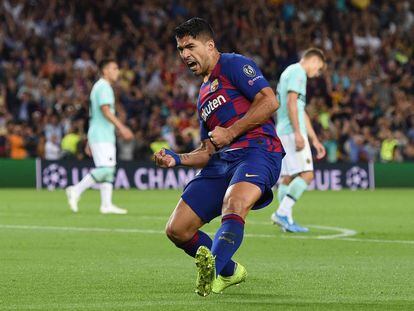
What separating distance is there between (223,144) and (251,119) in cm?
28

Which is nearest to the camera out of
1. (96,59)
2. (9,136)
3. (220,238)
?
A: (220,238)

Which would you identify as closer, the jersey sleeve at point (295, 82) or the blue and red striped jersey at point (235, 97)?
the blue and red striped jersey at point (235, 97)

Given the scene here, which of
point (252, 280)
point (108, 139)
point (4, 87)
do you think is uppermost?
point (4, 87)

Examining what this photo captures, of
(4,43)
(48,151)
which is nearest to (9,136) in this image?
(48,151)

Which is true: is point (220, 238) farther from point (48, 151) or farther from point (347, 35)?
point (347, 35)

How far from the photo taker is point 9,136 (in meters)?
27.4

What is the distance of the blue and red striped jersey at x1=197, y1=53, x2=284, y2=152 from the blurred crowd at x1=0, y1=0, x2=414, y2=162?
1875 cm

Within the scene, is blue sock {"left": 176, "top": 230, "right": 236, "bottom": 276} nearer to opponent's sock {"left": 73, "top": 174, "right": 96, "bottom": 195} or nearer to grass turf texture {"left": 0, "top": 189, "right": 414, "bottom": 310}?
grass turf texture {"left": 0, "top": 189, "right": 414, "bottom": 310}

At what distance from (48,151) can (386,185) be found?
8604 mm

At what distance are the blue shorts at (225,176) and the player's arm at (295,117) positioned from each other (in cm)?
550

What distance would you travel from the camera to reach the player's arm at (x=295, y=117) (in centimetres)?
1385

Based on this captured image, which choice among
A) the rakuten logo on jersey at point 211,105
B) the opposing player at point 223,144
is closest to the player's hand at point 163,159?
the opposing player at point 223,144

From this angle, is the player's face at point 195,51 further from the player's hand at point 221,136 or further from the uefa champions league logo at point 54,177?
the uefa champions league logo at point 54,177

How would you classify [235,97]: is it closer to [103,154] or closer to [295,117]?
[295,117]
